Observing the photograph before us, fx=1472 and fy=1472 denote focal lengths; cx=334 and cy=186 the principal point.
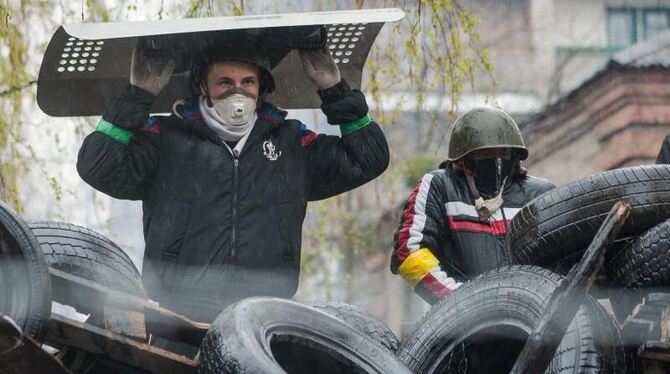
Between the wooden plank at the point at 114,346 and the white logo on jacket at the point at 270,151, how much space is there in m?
1.33

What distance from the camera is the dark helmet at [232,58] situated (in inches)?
241

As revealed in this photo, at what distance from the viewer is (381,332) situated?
598 cm

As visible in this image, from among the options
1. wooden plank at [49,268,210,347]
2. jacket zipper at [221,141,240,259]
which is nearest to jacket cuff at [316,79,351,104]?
jacket zipper at [221,141,240,259]

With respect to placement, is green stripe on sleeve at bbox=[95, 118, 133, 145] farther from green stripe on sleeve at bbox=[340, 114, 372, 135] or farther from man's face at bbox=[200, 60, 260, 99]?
green stripe on sleeve at bbox=[340, 114, 372, 135]

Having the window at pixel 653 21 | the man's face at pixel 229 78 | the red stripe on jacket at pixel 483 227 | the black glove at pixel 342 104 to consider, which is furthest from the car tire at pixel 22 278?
the window at pixel 653 21

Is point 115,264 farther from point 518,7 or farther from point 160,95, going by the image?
point 518,7

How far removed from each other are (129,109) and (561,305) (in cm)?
206

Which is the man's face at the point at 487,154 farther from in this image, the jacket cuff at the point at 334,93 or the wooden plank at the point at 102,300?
the wooden plank at the point at 102,300

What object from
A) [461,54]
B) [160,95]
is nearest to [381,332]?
[160,95]

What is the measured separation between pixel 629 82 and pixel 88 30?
15654mm

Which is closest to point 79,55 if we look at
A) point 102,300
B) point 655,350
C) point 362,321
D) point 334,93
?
point 334,93

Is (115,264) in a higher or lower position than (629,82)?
lower

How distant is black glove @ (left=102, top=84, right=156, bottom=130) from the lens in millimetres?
5926

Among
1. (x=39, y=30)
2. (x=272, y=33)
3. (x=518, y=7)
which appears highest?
(x=518, y=7)
